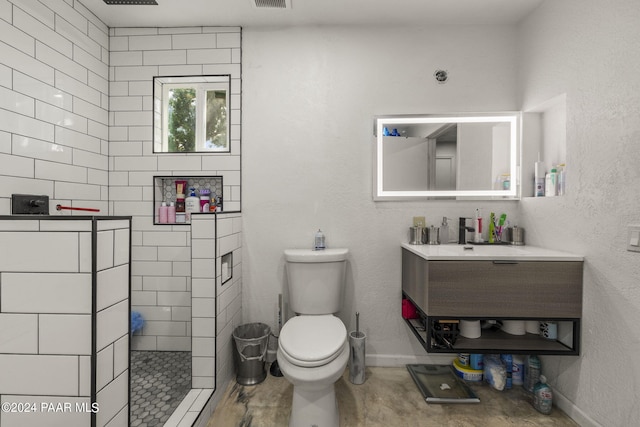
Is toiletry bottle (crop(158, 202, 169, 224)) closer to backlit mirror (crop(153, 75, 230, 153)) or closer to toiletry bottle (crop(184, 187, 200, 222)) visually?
toiletry bottle (crop(184, 187, 200, 222))

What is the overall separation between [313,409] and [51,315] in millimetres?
1144

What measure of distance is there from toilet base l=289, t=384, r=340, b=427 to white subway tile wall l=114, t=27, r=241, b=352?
1130mm

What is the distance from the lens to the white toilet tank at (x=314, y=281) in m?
1.90

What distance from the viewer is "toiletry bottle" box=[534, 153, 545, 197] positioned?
188 centimetres

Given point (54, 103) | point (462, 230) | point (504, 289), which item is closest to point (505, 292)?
point (504, 289)

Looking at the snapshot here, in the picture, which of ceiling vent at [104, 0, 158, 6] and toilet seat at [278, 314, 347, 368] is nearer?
toilet seat at [278, 314, 347, 368]

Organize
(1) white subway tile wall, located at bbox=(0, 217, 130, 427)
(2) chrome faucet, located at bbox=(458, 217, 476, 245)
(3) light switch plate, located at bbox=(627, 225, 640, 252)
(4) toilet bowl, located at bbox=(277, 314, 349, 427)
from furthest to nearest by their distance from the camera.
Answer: (2) chrome faucet, located at bbox=(458, 217, 476, 245) → (4) toilet bowl, located at bbox=(277, 314, 349, 427) → (3) light switch plate, located at bbox=(627, 225, 640, 252) → (1) white subway tile wall, located at bbox=(0, 217, 130, 427)

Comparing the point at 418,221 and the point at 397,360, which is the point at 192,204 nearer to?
the point at 418,221

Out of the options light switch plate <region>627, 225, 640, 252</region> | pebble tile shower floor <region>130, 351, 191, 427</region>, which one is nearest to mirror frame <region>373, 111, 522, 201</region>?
light switch plate <region>627, 225, 640, 252</region>

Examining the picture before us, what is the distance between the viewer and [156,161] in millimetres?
2152

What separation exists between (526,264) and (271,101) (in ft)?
6.15

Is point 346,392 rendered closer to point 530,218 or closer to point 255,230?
point 255,230

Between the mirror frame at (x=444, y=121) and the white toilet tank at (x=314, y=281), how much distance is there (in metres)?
0.58

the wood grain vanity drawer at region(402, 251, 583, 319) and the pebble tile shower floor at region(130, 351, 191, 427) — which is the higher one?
the wood grain vanity drawer at region(402, 251, 583, 319)
